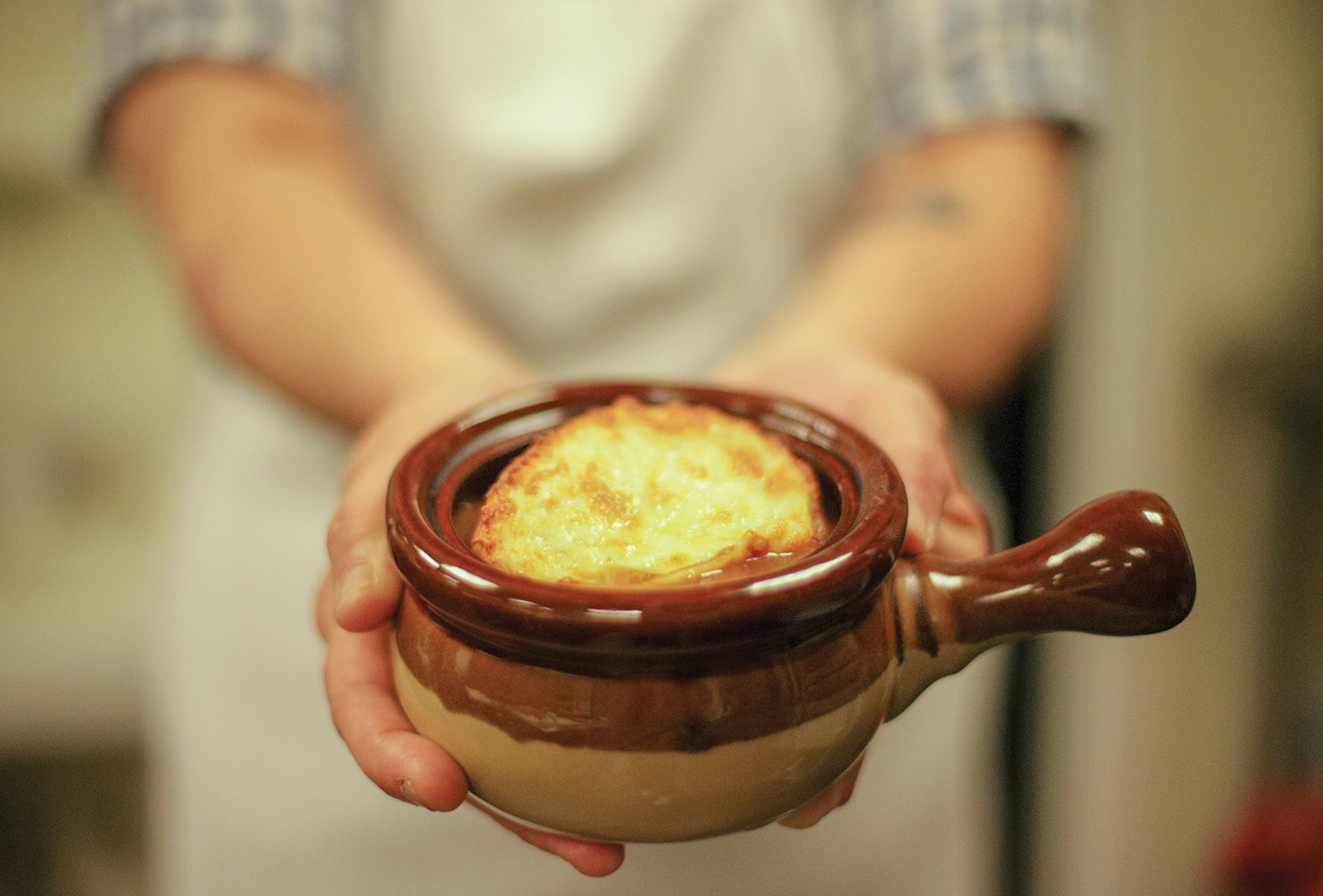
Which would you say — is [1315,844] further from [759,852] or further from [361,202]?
[361,202]

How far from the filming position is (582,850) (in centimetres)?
52

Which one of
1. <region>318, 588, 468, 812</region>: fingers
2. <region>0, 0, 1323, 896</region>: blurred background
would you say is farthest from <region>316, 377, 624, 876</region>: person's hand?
<region>0, 0, 1323, 896</region>: blurred background

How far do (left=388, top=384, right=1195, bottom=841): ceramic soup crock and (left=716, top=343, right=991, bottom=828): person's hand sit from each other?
0.04m

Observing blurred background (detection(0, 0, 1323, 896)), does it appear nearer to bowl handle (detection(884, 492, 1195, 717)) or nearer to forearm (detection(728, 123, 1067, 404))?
forearm (detection(728, 123, 1067, 404))

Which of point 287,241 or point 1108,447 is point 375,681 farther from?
point 1108,447

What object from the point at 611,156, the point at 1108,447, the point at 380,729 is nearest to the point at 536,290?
the point at 611,156

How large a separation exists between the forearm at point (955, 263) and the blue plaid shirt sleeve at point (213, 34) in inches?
21.3

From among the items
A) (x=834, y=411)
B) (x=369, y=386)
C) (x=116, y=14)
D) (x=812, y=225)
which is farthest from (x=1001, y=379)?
(x=116, y=14)

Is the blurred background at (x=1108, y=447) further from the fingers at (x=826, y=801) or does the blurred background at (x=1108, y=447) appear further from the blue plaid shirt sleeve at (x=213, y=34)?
the fingers at (x=826, y=801)

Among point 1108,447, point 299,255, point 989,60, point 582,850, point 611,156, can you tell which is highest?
point 989,60

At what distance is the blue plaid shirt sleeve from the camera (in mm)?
1006

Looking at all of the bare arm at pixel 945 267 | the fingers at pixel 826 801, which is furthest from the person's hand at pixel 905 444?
the bare arm at pixel 945 267

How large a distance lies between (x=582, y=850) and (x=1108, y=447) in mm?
1410

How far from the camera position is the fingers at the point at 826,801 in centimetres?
54
